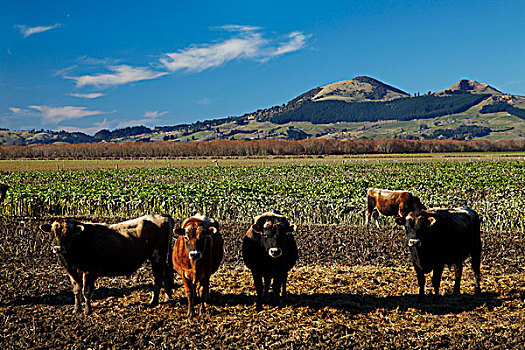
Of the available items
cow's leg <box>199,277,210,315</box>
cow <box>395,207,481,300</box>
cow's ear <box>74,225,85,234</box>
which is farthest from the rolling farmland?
cow's ear <box>74,225,85,234</box>

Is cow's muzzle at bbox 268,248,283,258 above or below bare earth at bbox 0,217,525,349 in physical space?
above

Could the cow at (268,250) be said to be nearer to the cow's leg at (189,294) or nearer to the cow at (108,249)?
the cow's leg at (189,294)

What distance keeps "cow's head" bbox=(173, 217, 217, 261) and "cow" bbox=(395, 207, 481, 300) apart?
4560mm

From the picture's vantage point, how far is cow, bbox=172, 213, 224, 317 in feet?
27.5

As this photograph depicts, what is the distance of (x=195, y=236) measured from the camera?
838cm

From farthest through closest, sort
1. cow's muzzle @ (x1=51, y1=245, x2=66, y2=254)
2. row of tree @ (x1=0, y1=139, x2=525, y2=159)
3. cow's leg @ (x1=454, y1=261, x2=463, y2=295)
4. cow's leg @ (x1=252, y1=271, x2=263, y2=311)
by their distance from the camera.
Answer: row of tree @ (x1=0, y1=139, x2=525, y2=159)
cow's leg @ (x1=454, y1=261, x2=463, y2=295)
cow's leg @ (x1=252, y1=271, x2=263, y2=311)
cow's muzzle @ (x1=51, y1=245, x2=66, y2=254)

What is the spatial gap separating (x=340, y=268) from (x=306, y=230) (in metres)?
6.08

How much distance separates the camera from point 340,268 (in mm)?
12758

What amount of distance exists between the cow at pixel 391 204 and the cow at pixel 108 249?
13.6 meters

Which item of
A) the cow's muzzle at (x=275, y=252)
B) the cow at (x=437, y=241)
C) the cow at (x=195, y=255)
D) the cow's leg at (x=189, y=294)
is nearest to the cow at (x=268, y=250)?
the cow's muzzle at (x=275, y=252)

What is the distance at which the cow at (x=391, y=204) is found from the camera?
20.2m

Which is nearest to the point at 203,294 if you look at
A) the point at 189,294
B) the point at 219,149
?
the point at 189,294

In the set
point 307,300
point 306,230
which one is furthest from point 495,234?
point 307,300

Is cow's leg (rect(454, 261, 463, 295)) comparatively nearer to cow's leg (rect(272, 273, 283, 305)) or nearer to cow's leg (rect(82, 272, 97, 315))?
cow's leg (rect(272, 273, 283, 305))
